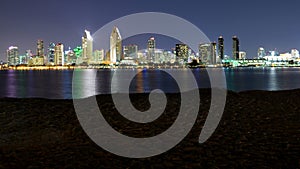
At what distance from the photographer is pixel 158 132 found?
9125mm

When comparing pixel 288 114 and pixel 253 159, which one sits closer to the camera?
pixel 253 159

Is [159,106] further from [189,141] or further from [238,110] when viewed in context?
[189,141]

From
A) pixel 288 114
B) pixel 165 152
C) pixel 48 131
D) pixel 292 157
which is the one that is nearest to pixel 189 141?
pixel 165 152

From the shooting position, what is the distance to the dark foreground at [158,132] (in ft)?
21.0

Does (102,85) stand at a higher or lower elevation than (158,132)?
higher

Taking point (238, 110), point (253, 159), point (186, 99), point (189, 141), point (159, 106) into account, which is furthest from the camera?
point (186, 99)

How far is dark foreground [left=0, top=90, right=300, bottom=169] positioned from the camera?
6391mm

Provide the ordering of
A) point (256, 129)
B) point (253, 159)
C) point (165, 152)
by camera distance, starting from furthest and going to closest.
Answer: point (256, 129), point (165, 152), point (253, 159)

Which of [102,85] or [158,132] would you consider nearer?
[158,132]

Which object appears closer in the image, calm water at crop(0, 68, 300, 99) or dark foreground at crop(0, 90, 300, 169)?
dark foreground at crop(0, 90, 300, 169)

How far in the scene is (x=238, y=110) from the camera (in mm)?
12062

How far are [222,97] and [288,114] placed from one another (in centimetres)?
397

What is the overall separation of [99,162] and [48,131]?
→ 338 centimetres

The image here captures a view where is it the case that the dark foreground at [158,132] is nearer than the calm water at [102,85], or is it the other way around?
the dark foreground at [158,132]
